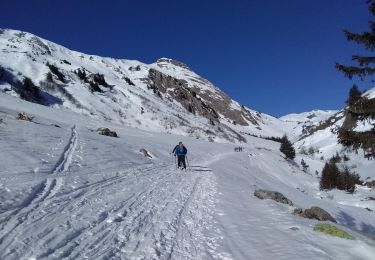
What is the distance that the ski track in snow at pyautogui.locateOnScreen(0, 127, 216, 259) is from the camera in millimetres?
→ 8078

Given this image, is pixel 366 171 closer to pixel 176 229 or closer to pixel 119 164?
pixel 119 164

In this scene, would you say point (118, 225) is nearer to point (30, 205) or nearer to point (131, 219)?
point (131, 219)

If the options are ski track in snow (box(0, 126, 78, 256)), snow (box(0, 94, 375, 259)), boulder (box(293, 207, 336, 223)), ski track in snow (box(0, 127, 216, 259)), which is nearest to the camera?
ski track in snow (box(0, 127, 216, 259))

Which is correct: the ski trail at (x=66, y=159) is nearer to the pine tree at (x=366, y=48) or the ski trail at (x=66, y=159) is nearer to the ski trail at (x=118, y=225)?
the ski trail at (x=118, y=225)

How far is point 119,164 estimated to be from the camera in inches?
897

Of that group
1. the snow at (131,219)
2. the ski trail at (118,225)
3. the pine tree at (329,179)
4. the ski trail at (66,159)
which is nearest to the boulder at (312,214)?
the snow at (131,219)

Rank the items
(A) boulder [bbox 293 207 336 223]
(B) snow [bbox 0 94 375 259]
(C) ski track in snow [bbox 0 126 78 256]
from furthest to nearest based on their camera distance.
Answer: (A) boulder [bbox 293 207 336 223]
(B) snow [bbox 0 94 375 259]
(C) ski track in snow [bbox 0 126 78 256]

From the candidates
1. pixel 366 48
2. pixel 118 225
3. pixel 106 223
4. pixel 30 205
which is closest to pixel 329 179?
pixel 366 48

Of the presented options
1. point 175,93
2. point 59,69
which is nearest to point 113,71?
point 175,93

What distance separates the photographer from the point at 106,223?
10.3m

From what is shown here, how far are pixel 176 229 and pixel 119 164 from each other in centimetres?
1265

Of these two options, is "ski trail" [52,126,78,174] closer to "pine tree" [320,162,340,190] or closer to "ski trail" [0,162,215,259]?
"ski trail" [0,162,215,259]

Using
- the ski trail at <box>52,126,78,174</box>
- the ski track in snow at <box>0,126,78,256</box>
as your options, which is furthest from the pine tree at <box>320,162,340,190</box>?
the ski track in snow at <box>0,126,78,256</box>

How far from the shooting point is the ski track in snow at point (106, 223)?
8.08 meters
